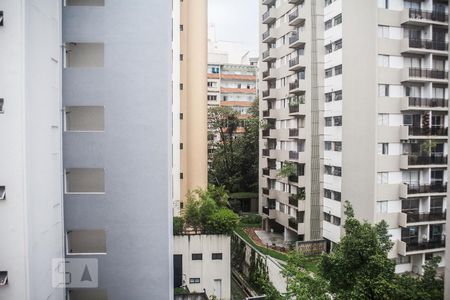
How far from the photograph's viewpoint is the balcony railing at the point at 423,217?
1820 centimetres

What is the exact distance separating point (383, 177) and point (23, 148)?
15883mm

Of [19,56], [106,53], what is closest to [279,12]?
[106,53]

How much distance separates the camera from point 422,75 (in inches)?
722

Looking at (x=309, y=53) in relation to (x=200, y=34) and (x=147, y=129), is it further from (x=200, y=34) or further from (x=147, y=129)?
(x=147, y=129)

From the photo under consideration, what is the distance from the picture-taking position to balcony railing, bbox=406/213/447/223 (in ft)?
59.7

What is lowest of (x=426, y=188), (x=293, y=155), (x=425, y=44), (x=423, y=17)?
(x=426, y=188)

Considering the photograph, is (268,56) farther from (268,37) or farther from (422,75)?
(422,75)

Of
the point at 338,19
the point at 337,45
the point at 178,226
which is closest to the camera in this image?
the point at 178,226

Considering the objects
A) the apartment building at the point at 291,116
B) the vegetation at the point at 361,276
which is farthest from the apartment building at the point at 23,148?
the apartment building at the point at 291,116

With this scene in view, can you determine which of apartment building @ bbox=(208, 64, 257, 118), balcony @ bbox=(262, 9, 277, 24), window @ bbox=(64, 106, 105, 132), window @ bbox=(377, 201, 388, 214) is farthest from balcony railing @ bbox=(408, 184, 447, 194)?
apartment building @ bbox=(208, 64, 257, 118)

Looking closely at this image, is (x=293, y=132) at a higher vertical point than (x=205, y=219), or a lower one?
higher

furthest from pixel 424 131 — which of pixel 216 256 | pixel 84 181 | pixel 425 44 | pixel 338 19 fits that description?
pixel 84 181

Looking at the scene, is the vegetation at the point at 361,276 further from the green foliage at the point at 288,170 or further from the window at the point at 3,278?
the green foliage at the point at 288,170

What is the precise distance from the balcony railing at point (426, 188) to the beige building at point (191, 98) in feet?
33.5
